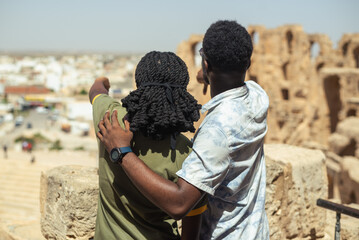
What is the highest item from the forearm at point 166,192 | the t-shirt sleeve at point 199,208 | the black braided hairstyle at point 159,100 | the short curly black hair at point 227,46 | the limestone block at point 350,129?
the short curly black hair at point 227,46

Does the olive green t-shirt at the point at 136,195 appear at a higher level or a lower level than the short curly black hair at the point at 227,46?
lower

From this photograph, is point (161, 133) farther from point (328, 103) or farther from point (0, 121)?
point (0, 121)

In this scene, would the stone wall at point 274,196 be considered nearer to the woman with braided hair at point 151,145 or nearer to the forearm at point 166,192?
the woman with braided hair at point 151,145

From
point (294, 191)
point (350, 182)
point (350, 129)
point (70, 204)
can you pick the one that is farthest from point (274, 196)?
point (350, 129)

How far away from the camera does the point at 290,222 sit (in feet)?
11.0

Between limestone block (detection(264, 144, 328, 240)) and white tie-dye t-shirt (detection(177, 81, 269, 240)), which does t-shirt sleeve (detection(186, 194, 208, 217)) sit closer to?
white tie-dye t-shirt (detection(177, 81, 269, 240))

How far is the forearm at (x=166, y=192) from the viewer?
1.51 metres

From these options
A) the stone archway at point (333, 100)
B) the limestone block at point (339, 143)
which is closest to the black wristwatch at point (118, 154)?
the limestone block at point (339, 143)

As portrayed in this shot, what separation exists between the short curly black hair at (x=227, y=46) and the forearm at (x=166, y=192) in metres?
0.51

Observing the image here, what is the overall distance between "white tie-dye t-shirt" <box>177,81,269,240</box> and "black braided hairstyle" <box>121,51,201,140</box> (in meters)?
0.11

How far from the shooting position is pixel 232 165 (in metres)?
1.62

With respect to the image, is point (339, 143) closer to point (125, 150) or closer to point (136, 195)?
point (136, 195)

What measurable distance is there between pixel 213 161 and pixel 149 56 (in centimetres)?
55

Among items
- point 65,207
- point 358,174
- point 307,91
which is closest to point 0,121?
point 307,91
